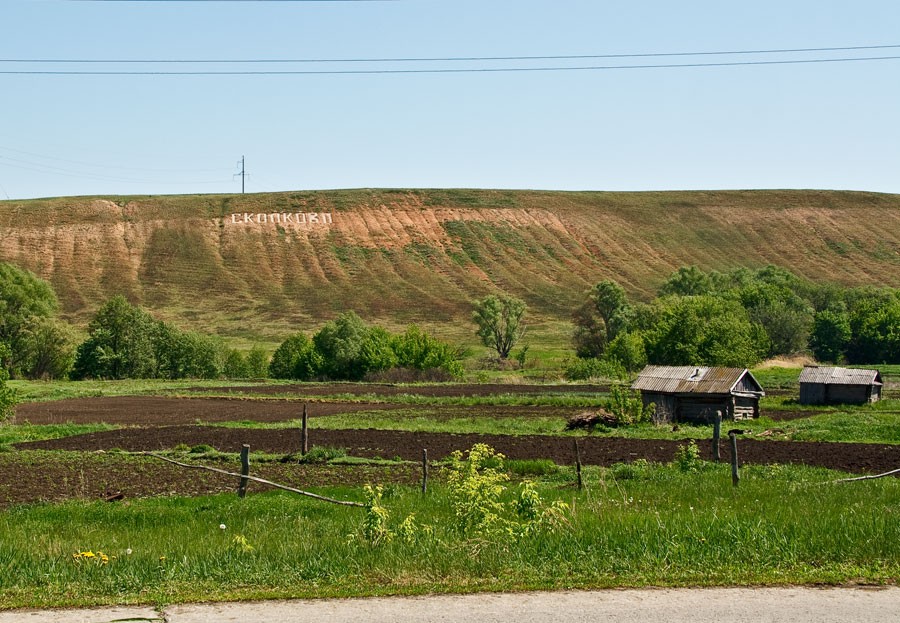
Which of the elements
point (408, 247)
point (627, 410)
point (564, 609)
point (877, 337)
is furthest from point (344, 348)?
point (564, 609)

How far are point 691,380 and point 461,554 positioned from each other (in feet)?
110

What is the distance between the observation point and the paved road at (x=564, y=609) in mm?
9430

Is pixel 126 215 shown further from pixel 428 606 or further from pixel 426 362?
pixel 428 606

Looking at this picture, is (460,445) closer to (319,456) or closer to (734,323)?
(319,456)

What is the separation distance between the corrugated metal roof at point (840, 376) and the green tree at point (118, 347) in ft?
185

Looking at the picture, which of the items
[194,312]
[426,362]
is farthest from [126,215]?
[426,362]

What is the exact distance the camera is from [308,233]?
138 m

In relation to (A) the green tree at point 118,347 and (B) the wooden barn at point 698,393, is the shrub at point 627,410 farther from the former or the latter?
(A) the green tree at point 118,347

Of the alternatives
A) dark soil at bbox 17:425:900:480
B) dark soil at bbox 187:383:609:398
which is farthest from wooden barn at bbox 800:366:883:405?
dark soil at bbox 17:425:900:480

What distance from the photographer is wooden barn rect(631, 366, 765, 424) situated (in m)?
42.7

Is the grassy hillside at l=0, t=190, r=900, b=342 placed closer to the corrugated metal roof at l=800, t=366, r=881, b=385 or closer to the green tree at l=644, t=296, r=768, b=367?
the green tree at l=644, t=296, r=768, b=367

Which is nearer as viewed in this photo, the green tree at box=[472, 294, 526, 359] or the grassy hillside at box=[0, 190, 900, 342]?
the green tree at box=[472, 294, 526, 359]

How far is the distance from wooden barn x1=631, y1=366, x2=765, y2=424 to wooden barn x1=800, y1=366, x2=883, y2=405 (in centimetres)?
914

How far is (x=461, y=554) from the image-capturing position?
11.6 m
